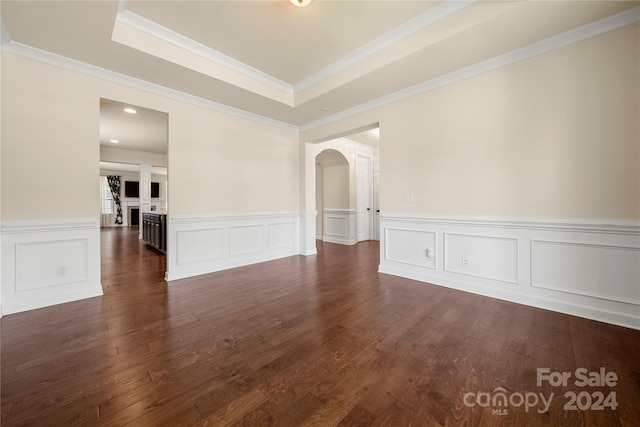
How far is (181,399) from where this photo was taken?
137cm

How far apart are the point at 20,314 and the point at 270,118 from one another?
4014 mm

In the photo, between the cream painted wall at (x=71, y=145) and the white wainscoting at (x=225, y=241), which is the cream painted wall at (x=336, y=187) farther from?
the cream painted wall at (x=71, y=145)

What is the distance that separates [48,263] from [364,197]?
239 inches

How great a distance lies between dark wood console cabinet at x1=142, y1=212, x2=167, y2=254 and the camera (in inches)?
207

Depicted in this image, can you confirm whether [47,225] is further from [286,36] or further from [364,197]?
[364,197]

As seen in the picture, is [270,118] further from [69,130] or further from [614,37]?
[614,37]

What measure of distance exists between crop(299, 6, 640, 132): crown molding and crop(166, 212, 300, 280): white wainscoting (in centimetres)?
268

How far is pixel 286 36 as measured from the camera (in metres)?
2.77

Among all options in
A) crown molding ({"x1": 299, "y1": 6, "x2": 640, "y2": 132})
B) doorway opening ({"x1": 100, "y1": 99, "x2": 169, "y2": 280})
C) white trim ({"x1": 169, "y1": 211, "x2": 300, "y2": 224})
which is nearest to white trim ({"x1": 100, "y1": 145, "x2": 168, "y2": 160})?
doorway opening ({"x1": 100, "y1": 99, "x2": 169, "y2": 280})

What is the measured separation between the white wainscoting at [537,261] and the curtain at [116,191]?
13.5m

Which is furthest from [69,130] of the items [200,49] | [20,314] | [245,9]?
[245,9]

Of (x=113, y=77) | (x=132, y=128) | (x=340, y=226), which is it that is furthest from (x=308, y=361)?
(x=132, y=128)

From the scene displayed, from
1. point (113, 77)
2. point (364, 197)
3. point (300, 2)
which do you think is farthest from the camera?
point (364, 197)

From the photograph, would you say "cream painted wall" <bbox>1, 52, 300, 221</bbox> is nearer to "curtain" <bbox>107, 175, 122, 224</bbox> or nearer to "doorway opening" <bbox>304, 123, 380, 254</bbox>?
"doorway opening" <bbox>304, 123, 380, 254</bbox>
